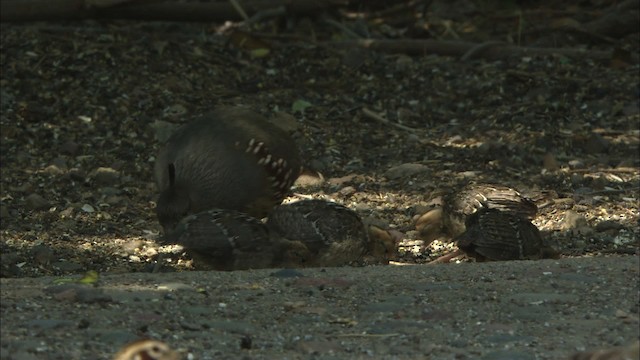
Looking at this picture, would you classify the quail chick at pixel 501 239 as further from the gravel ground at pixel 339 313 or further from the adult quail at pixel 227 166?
the adult quail at pixel 227 166

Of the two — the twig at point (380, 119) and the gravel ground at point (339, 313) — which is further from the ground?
the gravel ground at point (339, 313)

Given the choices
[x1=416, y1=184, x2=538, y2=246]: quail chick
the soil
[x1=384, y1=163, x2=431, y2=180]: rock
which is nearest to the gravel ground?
the soil

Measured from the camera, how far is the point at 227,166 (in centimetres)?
844

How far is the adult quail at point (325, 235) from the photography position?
7.70 m

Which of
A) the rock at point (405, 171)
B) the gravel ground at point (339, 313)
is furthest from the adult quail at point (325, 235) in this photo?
the rock at point (405, 171)

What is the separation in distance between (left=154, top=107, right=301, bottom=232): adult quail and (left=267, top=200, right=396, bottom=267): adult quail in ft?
2.05

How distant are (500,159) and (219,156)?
2.87 metres

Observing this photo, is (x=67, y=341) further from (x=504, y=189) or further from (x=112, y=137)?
(x=112, y=137)

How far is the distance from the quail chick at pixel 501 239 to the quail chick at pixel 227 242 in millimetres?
1222

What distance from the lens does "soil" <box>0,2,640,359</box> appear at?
5656 mm

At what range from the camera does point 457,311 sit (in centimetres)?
604

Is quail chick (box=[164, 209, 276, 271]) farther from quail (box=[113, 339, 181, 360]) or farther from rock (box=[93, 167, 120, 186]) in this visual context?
quail (box=[113, 339, 181, 360])

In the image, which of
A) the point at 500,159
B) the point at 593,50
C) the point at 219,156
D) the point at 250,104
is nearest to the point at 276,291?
the point at 219,156

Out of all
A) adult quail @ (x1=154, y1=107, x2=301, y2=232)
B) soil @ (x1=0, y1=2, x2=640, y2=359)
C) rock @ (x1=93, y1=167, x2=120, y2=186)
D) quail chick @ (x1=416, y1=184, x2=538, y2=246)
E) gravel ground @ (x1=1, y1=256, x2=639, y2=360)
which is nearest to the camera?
gravel ground @ (x1=1, y1=256, x2=639, y2=360)
